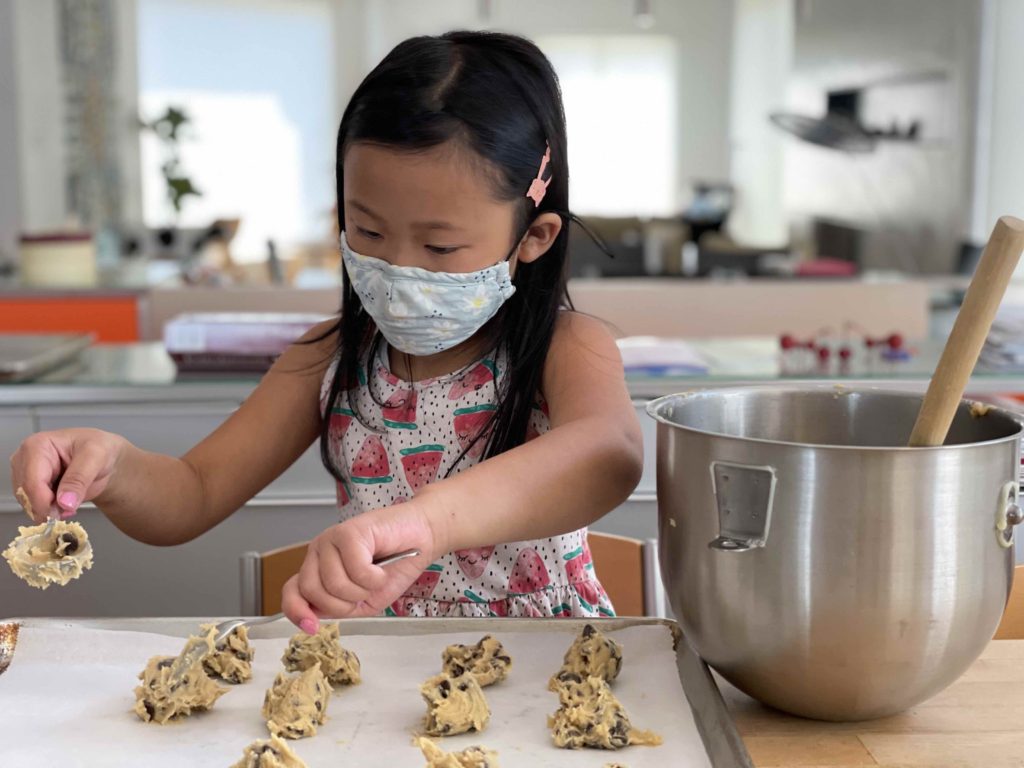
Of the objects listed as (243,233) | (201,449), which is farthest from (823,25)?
(201,449)

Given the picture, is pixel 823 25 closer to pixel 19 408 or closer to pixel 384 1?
pixel 384 1

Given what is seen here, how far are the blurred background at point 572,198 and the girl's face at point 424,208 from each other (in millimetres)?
224

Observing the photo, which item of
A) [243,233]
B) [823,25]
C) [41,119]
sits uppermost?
[823,25]

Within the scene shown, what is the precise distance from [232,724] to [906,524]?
17.5 inches

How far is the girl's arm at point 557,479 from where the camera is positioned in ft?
2.76

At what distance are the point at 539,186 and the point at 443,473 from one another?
31cm

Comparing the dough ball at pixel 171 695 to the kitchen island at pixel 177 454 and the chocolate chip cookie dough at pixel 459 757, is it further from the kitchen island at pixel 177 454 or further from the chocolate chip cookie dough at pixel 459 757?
the kitchen island at pixel 177 454

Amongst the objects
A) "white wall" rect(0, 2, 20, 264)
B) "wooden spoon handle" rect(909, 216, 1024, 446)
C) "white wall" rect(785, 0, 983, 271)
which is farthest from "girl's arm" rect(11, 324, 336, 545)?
"white wall" rect(0, 2, 20, 264)

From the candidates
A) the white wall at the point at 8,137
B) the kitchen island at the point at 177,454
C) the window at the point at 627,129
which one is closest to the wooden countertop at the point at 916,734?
the kitchen island at the point at 177,454

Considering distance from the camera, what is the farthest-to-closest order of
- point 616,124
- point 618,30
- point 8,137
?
point 616,124, point 618,30, point 8,137

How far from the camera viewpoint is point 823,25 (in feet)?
27.4

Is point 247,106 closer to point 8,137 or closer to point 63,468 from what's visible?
point 8,137

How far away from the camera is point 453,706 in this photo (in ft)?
2.55

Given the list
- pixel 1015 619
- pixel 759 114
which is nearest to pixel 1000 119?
pixel 759 114
